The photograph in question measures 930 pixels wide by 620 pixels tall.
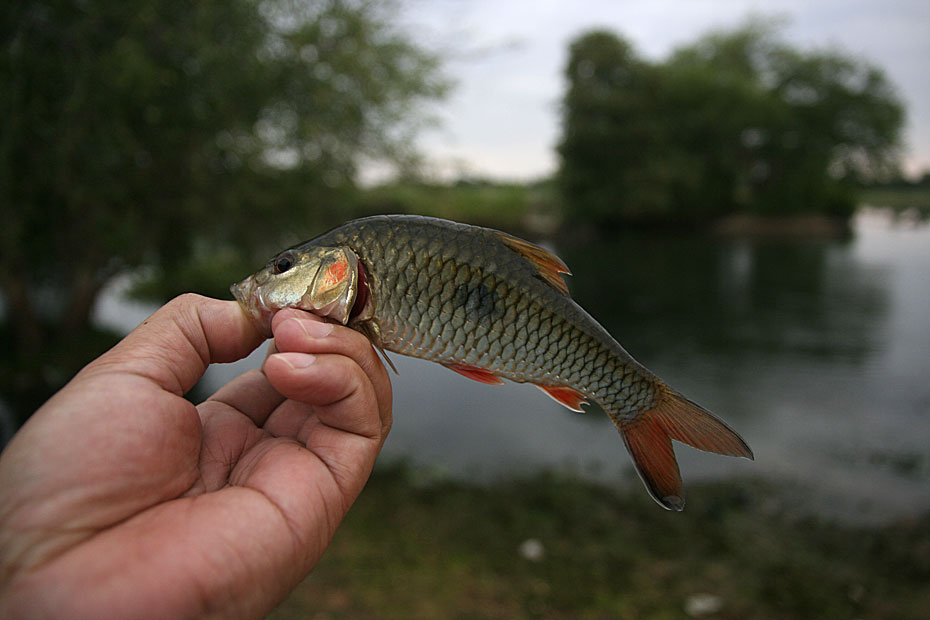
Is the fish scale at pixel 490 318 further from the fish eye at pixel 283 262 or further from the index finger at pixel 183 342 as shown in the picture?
the index finger at pixel 183 342

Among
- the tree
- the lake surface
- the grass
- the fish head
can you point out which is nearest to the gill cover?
the fish head

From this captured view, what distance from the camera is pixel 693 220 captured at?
3962cm

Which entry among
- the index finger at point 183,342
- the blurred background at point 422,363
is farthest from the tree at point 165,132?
the index finger at point 183,342

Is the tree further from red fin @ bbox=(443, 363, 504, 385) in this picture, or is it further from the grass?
red fin @ bbox=(443, 363, 504, 385)

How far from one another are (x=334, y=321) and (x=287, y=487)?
0.52 meters

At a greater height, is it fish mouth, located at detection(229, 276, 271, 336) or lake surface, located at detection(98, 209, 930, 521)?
fish mouth, located at detection(229, 276, 271, 336)

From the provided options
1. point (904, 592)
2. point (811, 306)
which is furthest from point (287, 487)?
point (811, 306)

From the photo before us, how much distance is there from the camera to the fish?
179cm

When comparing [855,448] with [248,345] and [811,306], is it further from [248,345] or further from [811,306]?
[811,306]

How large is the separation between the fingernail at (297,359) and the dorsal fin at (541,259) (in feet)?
2.28

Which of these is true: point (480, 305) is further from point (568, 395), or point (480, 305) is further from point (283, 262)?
point (283, 262)

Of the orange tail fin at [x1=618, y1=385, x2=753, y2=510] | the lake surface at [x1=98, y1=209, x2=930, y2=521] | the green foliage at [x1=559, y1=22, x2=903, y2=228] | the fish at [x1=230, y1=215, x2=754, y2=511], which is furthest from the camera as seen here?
the green foliage at [x1=559, y1=22, x2=903, y2=228]

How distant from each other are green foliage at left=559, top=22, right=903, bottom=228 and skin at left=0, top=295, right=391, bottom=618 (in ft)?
110

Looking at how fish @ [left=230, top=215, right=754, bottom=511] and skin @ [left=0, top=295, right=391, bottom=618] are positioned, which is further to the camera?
fish @ [left=230, top=215, right=754, bottom=511]
